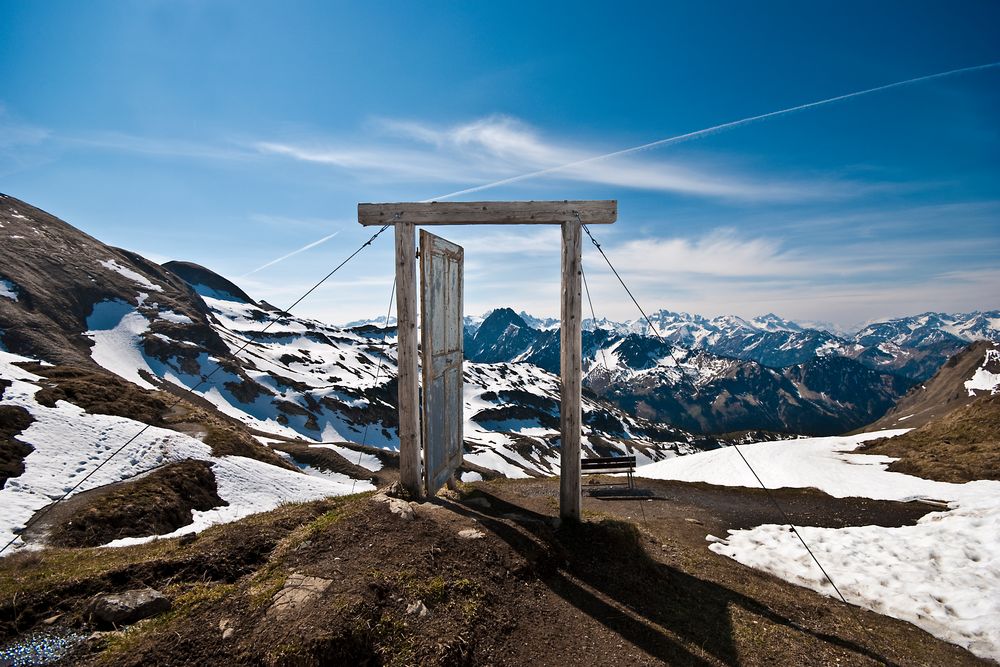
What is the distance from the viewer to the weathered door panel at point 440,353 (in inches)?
490

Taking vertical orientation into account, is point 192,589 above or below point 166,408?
above

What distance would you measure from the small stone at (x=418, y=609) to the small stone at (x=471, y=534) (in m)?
2.23

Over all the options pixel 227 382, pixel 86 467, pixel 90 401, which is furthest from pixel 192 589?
pixel 227 382

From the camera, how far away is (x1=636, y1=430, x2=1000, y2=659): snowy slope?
9898 mm

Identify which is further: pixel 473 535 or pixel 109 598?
pixel 473 535

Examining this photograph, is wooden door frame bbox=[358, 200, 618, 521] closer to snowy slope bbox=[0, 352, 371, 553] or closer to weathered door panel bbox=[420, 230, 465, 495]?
weathered door panel bbox=[420, 230, 465, 495]

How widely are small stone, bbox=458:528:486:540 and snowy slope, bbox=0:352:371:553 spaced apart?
41.9 feet

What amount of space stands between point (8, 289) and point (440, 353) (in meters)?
126

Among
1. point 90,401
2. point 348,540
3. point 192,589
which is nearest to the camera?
point 192,589

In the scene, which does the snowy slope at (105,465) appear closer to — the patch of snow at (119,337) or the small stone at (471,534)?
the small stone at (471,534)

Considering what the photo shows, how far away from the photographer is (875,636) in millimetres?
8961

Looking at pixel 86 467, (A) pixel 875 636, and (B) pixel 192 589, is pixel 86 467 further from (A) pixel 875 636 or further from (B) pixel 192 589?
(A) pixel 875 636

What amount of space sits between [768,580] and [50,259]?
520 feet

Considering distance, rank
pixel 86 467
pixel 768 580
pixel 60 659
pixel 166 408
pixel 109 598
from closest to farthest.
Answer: pixel 60 659
pixel 109 598
pixel 768 580
pixel 86 467
pixel 166 408
